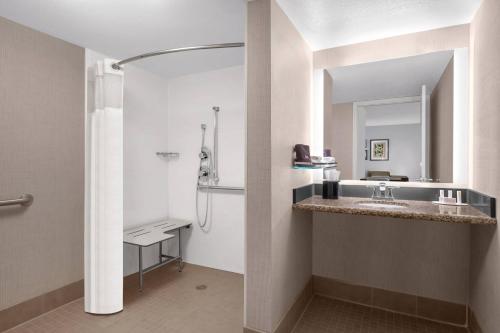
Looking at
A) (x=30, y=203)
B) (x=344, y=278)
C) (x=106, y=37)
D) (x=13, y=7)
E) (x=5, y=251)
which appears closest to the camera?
(x=13, y=7)

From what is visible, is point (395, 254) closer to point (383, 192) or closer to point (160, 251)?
point (383, 192)

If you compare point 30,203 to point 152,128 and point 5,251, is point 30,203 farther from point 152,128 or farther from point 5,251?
point 152,128

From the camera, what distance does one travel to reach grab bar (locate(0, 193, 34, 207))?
196 centimetres

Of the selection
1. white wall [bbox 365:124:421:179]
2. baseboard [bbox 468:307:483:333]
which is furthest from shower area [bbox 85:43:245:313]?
baseboard [bbox 468:307:483:333]

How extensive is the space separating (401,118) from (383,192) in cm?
64

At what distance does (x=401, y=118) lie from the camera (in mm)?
2324

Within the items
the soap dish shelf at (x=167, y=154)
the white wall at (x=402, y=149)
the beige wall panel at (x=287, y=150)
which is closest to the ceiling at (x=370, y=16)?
the beige wall panel at (x=287, y=150)

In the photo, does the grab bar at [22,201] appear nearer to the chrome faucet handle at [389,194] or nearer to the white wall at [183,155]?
the white wall at [183,155]

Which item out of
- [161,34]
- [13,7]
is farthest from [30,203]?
[161,34]

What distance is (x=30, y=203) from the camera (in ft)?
6.98

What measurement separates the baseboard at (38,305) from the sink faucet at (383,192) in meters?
2.67

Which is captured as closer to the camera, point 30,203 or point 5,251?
point 5,251

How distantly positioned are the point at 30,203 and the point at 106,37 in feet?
4.72

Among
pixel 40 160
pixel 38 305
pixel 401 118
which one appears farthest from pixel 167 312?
pixel 401 118
